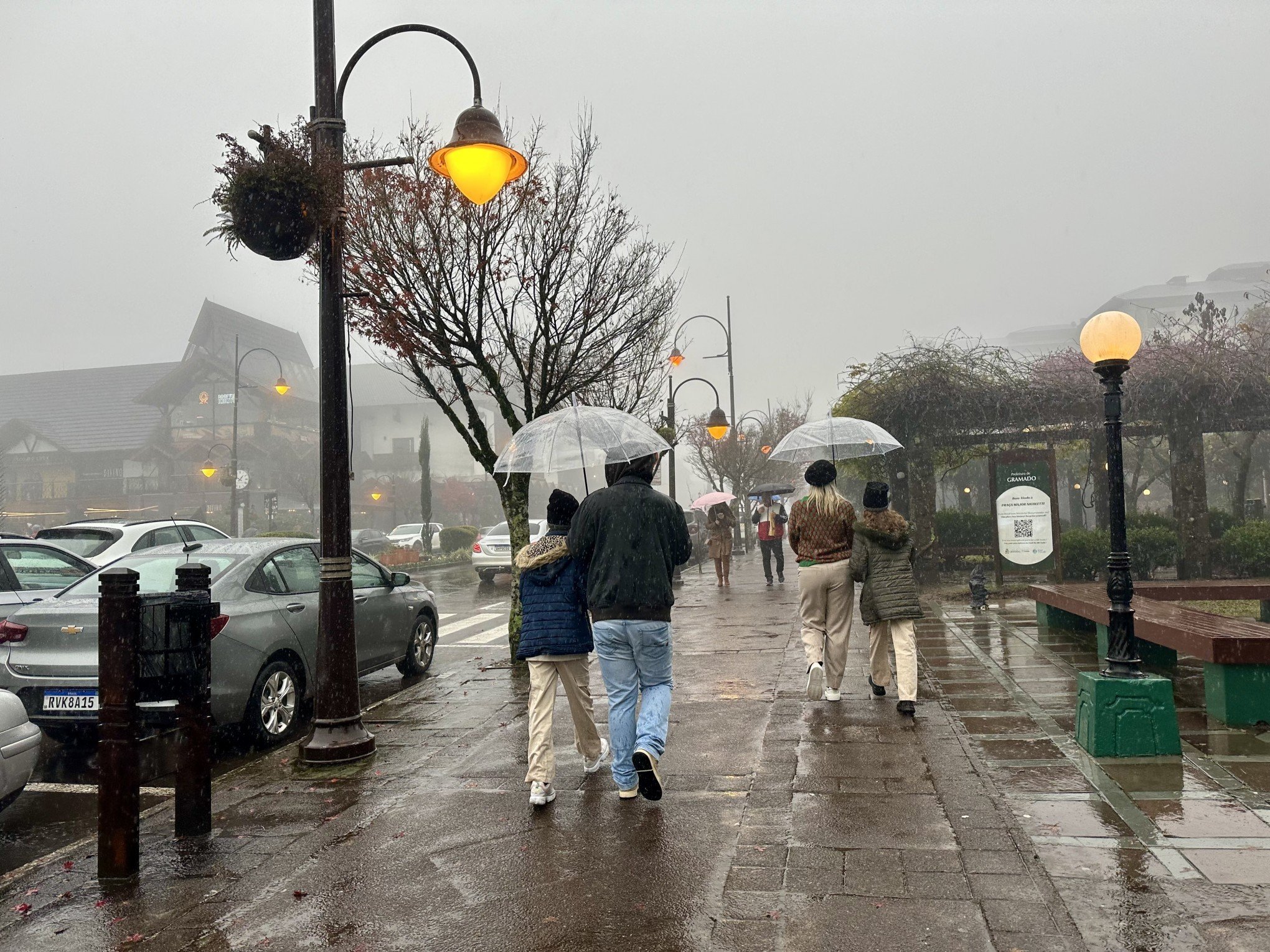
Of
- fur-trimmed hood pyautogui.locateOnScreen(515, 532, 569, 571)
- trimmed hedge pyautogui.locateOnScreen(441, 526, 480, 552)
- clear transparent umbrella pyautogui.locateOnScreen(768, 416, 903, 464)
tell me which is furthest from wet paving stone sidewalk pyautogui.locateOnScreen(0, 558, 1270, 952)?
trimmed hedge pyautogui.locateOnScreen(441, 526, 480, 552)

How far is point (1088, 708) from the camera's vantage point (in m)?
5.81

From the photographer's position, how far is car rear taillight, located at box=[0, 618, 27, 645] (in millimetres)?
6566

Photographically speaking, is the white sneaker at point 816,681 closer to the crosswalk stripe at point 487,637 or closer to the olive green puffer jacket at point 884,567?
the olive green puffer jacket at point 884,567

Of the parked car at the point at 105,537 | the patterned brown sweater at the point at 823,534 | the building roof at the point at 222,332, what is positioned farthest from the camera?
the building roof at the point at 222,332

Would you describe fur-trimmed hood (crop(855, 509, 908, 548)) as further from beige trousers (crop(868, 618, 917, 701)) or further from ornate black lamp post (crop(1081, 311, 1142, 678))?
ornate black lamp post (crop(1081, 311, 1142, 678))

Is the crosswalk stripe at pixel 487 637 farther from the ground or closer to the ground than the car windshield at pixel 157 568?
closer to the ground

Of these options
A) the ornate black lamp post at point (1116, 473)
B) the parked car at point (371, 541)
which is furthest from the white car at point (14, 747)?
the parked car at point (371, 541)

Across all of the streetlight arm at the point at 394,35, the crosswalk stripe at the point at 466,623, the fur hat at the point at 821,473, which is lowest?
the crosswalk stripe at the point at 466,623

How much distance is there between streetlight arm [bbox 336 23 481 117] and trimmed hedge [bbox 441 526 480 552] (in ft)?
108

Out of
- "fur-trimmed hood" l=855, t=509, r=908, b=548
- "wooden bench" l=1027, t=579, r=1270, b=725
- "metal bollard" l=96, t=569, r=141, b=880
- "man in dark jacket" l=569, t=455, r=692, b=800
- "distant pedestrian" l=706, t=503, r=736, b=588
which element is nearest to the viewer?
"metal bollard" l=96, t=569, r=141, b=880

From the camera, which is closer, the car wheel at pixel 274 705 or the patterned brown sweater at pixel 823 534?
the car wheel at pixel 274 705

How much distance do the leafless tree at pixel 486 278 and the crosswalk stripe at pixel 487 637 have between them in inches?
105

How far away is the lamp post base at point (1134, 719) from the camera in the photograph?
18.4ft

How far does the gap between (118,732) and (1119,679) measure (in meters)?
5.26
